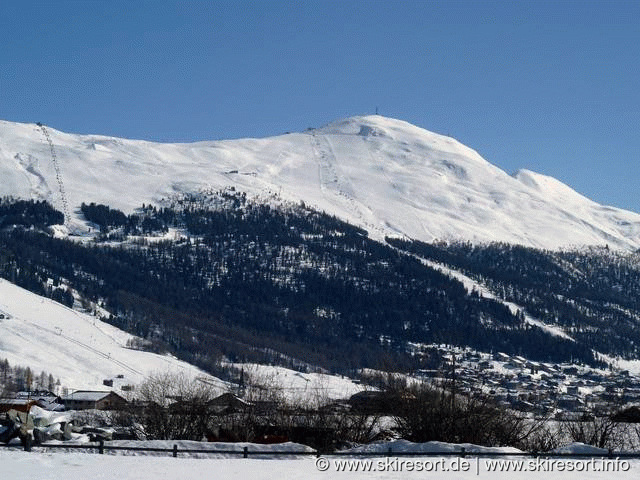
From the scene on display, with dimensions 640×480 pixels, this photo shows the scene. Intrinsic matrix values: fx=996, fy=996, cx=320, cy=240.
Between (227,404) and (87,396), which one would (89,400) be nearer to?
(87,396)

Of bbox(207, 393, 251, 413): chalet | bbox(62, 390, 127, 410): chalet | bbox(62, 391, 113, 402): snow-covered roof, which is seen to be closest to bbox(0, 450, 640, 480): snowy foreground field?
bbox(207, 393, 251, 413): chalet

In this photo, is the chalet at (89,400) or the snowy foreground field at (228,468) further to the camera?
the chalet at (89,400)

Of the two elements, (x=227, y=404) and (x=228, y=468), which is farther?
(x=227, y=404)

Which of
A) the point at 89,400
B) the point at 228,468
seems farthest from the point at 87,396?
the point at 228,468

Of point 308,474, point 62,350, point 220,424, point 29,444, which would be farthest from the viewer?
point 62,350

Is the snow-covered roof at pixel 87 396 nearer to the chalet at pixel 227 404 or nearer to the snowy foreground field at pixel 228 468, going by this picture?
the chalet at pixel 227 404

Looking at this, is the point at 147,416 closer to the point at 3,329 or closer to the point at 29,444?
the point at 29,444

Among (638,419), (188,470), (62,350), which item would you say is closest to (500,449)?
(188,470)

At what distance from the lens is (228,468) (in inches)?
1352

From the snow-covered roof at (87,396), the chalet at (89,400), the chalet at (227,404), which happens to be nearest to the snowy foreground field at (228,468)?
the chalet at (227,404)

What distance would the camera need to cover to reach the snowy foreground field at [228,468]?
3198 centimetres

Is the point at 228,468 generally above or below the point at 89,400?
above

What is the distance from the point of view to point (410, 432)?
4803 centimetres

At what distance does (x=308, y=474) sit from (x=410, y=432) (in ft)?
53.0
